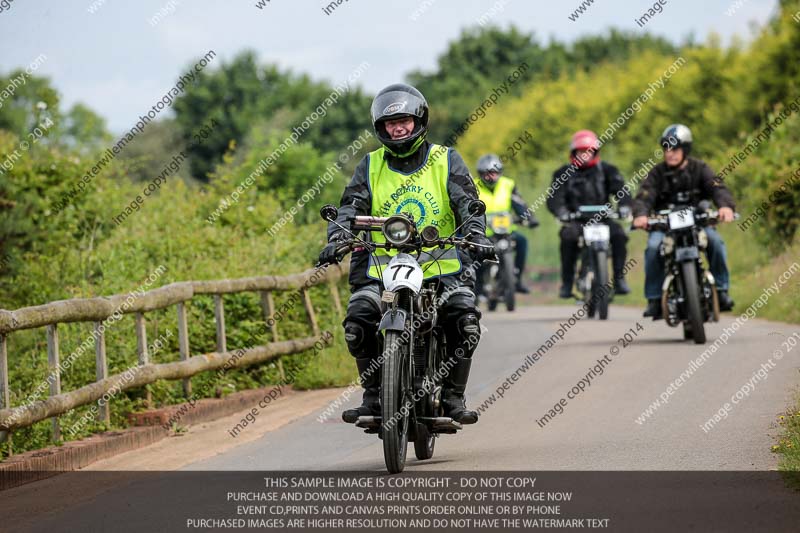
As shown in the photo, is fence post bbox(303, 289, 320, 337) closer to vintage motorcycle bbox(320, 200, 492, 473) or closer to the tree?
vintage motorcycle bbox(320, 200, 492, 473)

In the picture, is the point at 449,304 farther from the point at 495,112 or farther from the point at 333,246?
the point at 495,112

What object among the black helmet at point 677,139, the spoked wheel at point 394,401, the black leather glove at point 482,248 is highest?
the black helmet at point 677,139

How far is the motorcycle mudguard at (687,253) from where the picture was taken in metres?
14.7

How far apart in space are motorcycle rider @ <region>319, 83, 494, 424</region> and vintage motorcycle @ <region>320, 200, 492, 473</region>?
0.28ft

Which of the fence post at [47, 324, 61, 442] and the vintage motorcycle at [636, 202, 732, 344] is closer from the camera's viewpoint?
the fence post at [47, 324, 61, 442]

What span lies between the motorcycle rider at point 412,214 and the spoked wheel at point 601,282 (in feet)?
33.0

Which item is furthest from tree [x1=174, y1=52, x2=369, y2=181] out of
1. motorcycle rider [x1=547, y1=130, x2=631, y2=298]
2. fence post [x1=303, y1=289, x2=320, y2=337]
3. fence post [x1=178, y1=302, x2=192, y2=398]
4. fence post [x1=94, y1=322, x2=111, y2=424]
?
fence post [x1=94, y1=322, x2=111, y2=424]

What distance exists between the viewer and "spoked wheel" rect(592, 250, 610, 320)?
1898 cm

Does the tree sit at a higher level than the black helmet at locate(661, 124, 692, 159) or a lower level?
higher

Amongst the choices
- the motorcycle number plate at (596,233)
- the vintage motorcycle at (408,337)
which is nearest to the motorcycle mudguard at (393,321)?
the vintage motorcycle at (408,337)

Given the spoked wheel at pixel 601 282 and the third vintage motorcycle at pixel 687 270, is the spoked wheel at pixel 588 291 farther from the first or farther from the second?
the third vintage motorcycle at pixel 687 270

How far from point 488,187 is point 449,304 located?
1332 cm

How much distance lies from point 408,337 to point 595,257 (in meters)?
11.0

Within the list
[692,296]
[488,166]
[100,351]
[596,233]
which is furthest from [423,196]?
[488,166]
